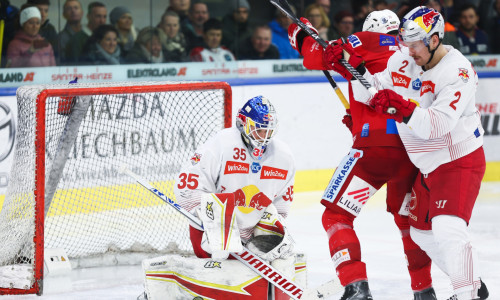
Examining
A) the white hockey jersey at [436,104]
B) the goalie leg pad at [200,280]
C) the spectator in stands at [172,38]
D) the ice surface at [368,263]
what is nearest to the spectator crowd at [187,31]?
the spectator in stands at [172,38]

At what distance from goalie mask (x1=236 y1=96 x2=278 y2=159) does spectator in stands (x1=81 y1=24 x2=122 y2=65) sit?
9.27ft

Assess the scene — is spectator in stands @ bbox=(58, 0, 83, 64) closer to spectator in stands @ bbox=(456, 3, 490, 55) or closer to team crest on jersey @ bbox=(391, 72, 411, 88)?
team crest on jersey @ bbox=(391, 72, 411, 88)

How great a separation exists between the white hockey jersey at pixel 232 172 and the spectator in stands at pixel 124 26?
9.55 ft

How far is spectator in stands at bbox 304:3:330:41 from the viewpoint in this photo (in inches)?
281

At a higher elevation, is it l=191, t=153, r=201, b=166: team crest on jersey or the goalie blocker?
l=191, t=153, r=201, b=166: team crest on jersey

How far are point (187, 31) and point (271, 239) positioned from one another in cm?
337

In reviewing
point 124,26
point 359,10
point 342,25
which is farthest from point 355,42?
point 359,10

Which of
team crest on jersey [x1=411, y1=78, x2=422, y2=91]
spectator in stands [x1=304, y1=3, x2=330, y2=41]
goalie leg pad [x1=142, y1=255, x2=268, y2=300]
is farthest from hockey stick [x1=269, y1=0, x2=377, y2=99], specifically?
spectator in stands [x1=304, y1=3, x2=330, y2=41]

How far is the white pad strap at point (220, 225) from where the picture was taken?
3.41 m

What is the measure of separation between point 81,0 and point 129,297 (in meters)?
2.70

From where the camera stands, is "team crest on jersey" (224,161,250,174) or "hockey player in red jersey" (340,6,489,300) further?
"team crest on jersey" (224,161,250,174)

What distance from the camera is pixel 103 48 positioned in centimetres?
625

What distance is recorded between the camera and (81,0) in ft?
20.1

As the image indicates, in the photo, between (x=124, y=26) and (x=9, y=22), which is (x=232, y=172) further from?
(x=124, y=26)
